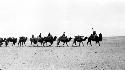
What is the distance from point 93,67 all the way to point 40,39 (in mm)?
25393

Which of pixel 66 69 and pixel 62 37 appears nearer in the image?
pixel 66 69

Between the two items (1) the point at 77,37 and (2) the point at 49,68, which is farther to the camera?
(1) the point at 77,37

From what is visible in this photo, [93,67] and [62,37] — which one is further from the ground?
[62,37]

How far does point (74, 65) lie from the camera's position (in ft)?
58.1

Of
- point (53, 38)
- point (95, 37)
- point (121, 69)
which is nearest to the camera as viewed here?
point (121, 69)

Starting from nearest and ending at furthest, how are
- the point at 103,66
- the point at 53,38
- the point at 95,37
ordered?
1. the point at 103,66
2. the point at 95,37
3. the point at 53,38

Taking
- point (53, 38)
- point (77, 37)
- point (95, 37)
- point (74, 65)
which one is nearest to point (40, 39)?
point (53, 38)

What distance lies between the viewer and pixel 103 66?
55.6 feet

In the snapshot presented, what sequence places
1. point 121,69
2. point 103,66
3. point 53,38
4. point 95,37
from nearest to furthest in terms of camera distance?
point 121,69
point 103,66
point 95,37
point 53,38

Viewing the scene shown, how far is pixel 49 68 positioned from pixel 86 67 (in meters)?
2.22

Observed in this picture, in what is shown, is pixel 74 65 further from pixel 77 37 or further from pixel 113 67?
pixel 77 37

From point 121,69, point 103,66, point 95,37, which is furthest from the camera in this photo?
point 95,37

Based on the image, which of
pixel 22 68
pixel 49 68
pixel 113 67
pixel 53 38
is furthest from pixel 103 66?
pixel 53 38

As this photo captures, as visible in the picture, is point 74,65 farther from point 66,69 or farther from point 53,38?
point 53,38
